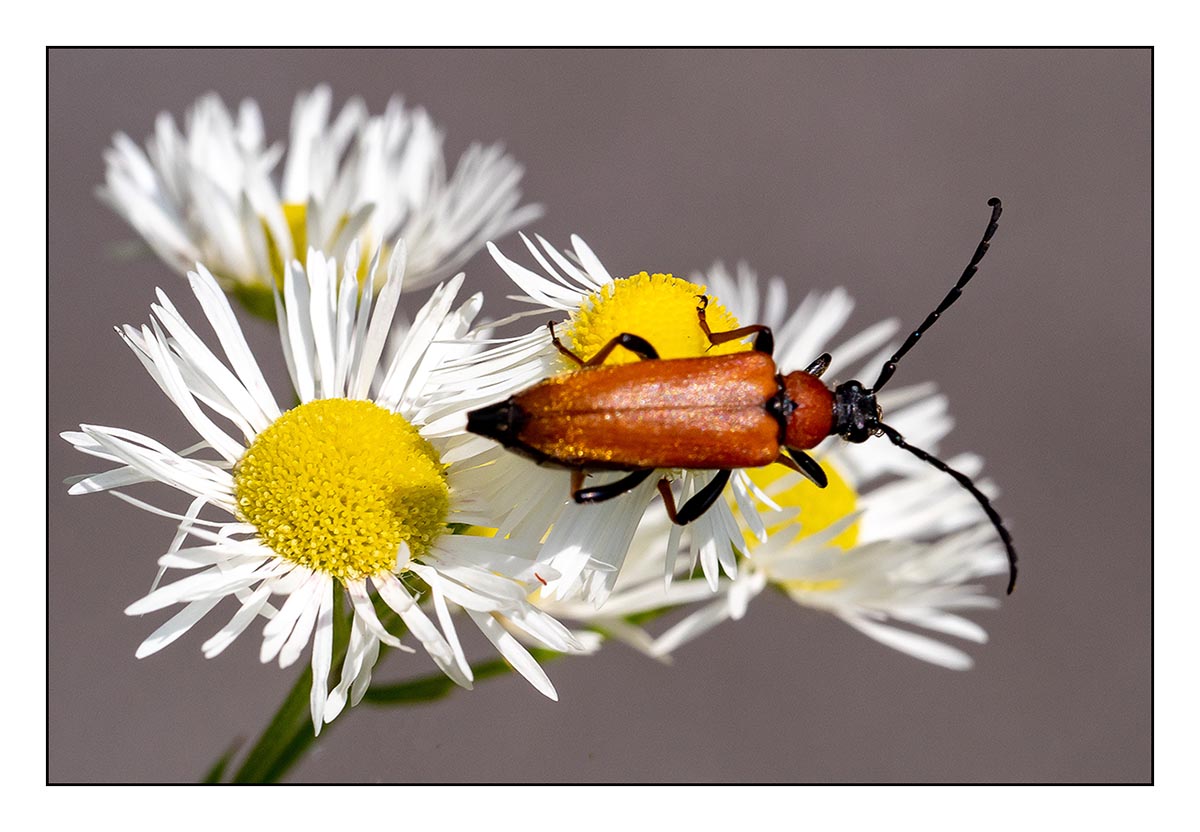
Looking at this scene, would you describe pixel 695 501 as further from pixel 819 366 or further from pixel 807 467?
pixel 819 366

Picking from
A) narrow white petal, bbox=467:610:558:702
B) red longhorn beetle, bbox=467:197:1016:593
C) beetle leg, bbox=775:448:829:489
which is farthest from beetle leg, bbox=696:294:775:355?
narrow white petal, bbox=467:610:558:702

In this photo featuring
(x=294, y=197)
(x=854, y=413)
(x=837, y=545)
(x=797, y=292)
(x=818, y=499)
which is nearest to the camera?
(x=854, y=413)

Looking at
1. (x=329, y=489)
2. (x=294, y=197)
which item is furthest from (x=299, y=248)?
(x=329, y=489)

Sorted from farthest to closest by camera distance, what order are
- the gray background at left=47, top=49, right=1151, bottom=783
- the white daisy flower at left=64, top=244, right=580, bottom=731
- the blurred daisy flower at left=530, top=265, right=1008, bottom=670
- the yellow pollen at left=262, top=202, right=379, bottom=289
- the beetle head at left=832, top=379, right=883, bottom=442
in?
the gray background at left=47, top=49, right=1151, bottom=783 → the yellow pollen at left=262, top=202, right=379, bottom=289 → the blurred daisy flower at left=530, top=265, right=1008, bottom=670 → the beetle head at left=832, top=379, right=883, bottom=442 → the white daisy flower at left=64, top=244, right=580, bottom=731

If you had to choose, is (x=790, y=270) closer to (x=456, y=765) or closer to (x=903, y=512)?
(x=456, y=765)

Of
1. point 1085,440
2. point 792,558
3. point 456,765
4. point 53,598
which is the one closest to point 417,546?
point 792,558

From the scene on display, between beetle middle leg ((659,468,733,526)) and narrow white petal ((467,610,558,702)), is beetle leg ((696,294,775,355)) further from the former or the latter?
narrow white petal ((467,610,558,702))

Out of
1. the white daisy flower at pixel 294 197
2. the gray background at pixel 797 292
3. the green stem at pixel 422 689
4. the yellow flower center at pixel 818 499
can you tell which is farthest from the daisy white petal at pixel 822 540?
the gray background at pixel 797 292
